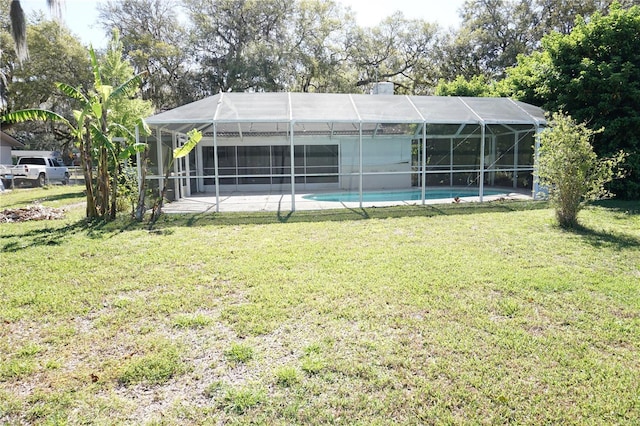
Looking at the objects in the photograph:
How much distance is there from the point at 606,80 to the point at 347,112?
7.64 m

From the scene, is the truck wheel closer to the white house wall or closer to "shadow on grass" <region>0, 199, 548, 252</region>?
"shadow on grass" <region>0, 199, 548, 252</region>

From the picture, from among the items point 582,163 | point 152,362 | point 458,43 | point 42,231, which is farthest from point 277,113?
point 458,43

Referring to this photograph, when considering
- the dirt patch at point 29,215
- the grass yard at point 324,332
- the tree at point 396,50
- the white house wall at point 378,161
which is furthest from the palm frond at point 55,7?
the tree at point 396,50

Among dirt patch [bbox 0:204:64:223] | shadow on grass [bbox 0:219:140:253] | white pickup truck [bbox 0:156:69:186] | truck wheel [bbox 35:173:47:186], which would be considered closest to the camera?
shadow on grass [bbox 0:219:140:253]

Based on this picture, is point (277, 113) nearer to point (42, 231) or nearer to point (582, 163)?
point (42, 231)

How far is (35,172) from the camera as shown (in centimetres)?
2138

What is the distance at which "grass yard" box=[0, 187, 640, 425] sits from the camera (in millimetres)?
2742

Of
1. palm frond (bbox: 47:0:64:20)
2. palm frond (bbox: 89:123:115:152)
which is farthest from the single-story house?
palm frond (bbox: 89:123:115:152)

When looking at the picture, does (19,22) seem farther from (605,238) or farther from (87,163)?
(605,238)

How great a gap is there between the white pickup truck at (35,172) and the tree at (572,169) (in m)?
22.3

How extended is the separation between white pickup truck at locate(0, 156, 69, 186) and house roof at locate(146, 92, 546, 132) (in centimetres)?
1309

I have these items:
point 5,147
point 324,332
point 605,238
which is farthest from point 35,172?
point 605,238

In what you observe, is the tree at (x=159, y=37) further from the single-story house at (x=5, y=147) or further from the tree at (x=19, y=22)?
the tree at (x=19, y=22)

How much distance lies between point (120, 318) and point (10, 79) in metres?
27.7
